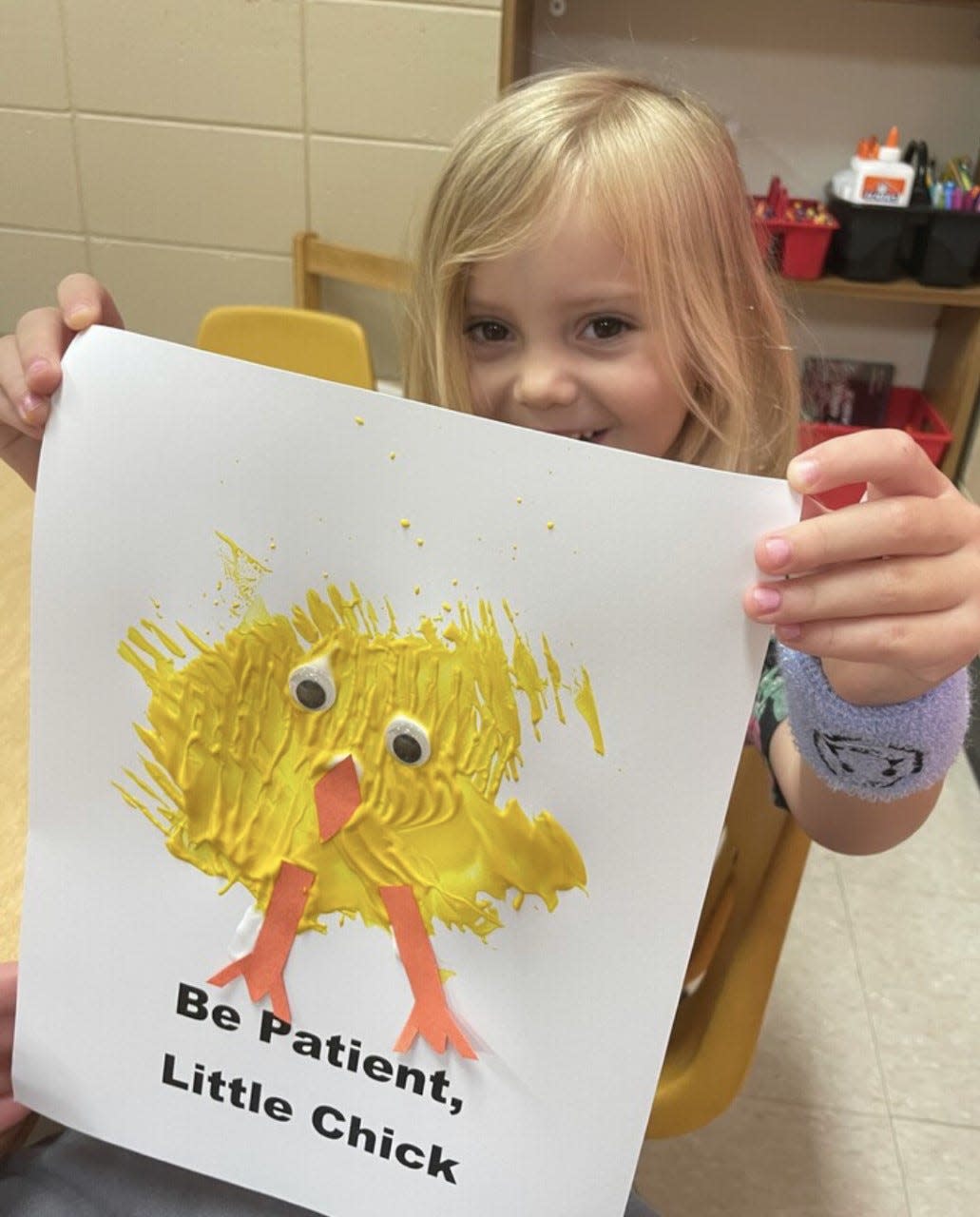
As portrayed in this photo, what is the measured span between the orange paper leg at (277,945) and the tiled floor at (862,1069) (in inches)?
32.0

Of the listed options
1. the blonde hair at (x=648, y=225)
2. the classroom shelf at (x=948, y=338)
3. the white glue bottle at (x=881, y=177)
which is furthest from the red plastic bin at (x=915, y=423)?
the blonde hair at (x=648, y=225)

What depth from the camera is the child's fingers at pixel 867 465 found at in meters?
0.47

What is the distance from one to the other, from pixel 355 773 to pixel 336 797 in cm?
2

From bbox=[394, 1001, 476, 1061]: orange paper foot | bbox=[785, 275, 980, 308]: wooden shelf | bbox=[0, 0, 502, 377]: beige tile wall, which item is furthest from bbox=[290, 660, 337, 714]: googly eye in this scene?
bbox=[785, 275, 980, 308]: wooden shelf

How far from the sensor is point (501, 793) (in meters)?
0.54

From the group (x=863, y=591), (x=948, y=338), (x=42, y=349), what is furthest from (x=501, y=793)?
(x=948, y=338)

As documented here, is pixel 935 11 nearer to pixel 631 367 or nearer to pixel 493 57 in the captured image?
pixel 493 57

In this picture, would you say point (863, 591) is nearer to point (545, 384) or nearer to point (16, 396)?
point (545, 384)

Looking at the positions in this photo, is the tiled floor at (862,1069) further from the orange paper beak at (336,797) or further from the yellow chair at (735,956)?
the orange paper beak at (336,797)

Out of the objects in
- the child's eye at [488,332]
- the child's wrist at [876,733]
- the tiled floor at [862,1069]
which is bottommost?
the tiled floor at [862,1069]

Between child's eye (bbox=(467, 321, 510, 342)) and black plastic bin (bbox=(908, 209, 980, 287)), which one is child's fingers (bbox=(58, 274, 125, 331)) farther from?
black plastic bin (bbox=(908, 209, 980, 287))

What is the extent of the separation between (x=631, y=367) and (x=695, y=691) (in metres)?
0.33

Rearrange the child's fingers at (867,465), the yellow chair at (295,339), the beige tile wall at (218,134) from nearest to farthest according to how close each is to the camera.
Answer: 1. the child's fingers at (867,465)
2. the yellow chair at (295,339)
3. the beige tile wall at (218,134)

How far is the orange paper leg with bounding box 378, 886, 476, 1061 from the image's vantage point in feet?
1.83
